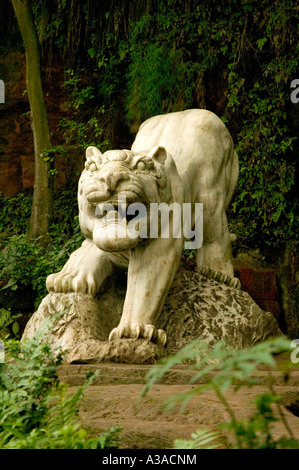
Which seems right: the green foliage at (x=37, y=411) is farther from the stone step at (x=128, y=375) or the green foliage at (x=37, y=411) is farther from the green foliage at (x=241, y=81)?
the green foliage at (x=241, y=81)

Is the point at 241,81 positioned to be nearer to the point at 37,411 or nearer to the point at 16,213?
the point at 16,213

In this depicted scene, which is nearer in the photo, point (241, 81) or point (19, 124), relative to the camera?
point (241, 81)

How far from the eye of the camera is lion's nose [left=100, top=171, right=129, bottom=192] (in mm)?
5004

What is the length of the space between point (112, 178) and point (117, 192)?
91 millimetres

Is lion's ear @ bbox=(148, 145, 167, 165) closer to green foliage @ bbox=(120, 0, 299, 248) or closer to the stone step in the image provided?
the stone step

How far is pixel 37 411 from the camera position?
125 inches

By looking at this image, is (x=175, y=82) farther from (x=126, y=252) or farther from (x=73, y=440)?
(x=73, y=440)

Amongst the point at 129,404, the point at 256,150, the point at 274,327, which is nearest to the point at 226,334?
the point at 274,327

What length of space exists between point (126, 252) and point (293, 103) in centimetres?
442

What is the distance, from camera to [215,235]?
20.6 ft

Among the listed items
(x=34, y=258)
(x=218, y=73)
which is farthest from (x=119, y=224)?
(x=218, y=73)

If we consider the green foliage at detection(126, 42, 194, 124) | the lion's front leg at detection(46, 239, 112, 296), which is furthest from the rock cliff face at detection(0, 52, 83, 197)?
the lion's front leg at detection(46, 239, 112, 296)

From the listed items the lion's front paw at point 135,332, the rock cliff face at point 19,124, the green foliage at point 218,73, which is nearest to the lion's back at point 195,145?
the lion's front paw at point 135,332

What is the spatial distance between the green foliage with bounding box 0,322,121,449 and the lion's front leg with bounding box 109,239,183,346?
148cm
